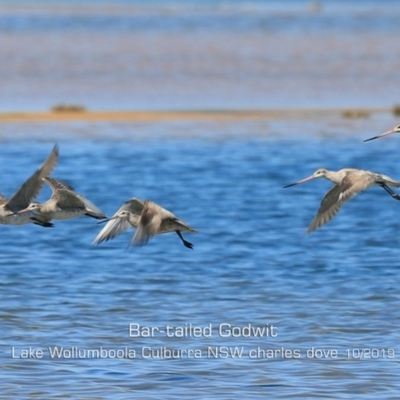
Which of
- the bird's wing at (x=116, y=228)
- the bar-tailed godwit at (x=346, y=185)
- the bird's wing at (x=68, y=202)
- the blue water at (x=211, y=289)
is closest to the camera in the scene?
the blue water at (x=211, y=289)

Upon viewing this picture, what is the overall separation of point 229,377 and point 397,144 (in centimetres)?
1498

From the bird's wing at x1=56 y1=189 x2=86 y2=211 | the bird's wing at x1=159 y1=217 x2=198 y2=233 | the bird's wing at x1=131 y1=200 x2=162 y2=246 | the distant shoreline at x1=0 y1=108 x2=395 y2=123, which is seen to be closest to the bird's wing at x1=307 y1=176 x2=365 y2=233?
the bird's wing at x1=159 y1=217 x2=198 y2=233

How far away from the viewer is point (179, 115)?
27.4 meters

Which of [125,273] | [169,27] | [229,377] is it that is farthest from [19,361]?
[169,27]

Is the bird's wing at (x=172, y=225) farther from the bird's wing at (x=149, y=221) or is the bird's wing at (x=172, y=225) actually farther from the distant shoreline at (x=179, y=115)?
the distant shoreline at (x=179, y=115)

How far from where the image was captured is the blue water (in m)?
9.64

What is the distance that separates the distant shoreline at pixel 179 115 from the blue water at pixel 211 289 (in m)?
5.09

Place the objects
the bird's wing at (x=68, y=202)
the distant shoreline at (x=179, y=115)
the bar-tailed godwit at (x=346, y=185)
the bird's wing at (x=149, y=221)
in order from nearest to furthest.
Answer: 1. the bird's wing at (x=149, y=221)
2. the bar-tailed godwit at (x=346, y=185)
3. the bird's wing at (x=68, y=202)
4. the distant shoreline at (x=179, y=115)

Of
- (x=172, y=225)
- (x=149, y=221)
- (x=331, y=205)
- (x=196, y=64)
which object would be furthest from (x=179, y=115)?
(x=149, y=221)

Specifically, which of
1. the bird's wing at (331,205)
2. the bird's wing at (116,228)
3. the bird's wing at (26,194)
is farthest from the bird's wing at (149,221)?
the bird's wing at (331,205)

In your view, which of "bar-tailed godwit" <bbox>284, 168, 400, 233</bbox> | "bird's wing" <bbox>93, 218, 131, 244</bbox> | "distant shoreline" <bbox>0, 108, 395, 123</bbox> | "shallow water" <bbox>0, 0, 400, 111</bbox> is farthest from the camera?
"shallow water" <bbox>0, 0, 400, 111</bbox>

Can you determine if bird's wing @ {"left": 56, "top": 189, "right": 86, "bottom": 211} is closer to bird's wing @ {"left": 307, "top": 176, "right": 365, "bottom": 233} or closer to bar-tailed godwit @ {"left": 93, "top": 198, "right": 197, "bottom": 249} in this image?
bar-tailed godwit @ {"left": 93, "top": 198, "right": 197, "bottom": 249}

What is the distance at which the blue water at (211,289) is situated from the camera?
964 centimetres

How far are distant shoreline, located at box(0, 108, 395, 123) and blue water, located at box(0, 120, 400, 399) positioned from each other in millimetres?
5088
